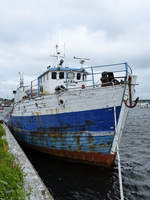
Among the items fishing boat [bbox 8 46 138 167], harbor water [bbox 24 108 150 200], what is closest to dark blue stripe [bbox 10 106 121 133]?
fishing boat [bbox 8 46 138 167]

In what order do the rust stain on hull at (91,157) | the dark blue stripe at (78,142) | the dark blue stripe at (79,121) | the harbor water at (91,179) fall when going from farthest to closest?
the rust stain on hull at (91,157) → the dark blue stripe at (78,142) → the dark blue stripe at (79,121) → the harbor water at (91,179)

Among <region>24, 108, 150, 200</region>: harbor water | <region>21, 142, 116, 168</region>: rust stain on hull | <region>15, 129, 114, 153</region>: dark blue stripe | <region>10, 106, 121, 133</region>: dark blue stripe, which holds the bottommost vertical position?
<region>24, 108, 150, 200</region>: harbor water

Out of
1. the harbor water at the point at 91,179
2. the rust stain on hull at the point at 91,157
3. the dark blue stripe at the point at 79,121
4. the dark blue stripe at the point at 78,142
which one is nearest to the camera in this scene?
the harbor water at the point at 91,179

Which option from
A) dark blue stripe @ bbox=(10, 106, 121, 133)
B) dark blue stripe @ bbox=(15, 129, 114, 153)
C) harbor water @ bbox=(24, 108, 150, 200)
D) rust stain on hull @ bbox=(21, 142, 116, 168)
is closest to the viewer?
harbor water @ bbox=(24, 108, 150, 200)

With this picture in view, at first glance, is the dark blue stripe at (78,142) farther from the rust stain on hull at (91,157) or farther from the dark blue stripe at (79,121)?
the dark blue stripe at (79,121)

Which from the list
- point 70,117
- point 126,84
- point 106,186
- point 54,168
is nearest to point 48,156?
point 54,168

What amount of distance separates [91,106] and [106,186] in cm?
316

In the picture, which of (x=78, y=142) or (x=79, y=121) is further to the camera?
(x=78, y=142)

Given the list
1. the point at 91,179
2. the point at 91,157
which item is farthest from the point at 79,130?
the point at 91,179

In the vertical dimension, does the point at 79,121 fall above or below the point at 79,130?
above

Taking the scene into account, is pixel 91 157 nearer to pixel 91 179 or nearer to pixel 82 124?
pixel 91 179

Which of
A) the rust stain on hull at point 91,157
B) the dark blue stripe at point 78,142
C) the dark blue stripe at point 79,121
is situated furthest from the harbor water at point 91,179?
the dark blue stripe at point 79,121

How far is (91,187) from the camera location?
6.42 meters

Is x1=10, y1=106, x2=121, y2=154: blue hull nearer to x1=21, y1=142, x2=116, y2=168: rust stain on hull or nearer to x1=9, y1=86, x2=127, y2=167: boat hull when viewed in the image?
x1=9, y1=86, x2=127, y2=167: boat hull
